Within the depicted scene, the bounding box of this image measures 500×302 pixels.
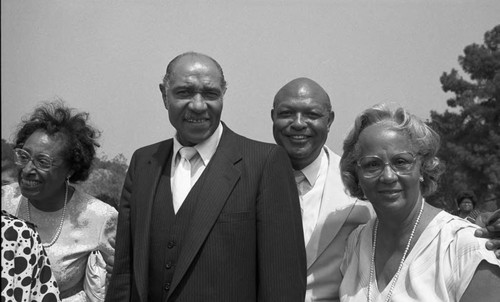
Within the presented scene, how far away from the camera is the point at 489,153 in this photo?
27203 millimetres

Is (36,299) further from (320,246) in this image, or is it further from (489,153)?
(489,153)

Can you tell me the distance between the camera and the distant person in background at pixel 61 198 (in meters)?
4.32

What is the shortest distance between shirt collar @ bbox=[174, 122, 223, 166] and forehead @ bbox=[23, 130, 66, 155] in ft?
3.85

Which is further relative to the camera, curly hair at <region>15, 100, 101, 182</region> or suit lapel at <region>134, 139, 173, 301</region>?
curly hair at <region>15, 100, 101, 182</region>

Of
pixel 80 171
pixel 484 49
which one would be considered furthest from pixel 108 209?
pixel 484 49

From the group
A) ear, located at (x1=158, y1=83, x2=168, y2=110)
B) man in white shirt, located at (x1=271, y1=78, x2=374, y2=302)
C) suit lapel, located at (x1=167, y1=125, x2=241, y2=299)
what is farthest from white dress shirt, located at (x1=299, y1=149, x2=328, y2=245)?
ear, located at (x1=158, y1=83, x2=168, y2=110)

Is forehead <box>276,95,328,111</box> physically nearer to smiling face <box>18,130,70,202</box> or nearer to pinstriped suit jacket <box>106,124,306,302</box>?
pinstriped suit jacket <box>106,124,306,302</box>

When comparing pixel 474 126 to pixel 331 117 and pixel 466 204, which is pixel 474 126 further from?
pixel 331 117

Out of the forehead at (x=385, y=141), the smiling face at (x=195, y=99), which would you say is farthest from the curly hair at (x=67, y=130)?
the forehead at (x=385, y=141)

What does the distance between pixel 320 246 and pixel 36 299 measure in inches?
65.1

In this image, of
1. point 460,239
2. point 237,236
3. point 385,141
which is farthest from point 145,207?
point 460,239

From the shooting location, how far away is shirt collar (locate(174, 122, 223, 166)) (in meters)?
3.58

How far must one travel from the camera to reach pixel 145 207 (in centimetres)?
348

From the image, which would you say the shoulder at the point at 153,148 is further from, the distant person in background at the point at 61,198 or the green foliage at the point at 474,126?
the green foliage at the point at 474,126
